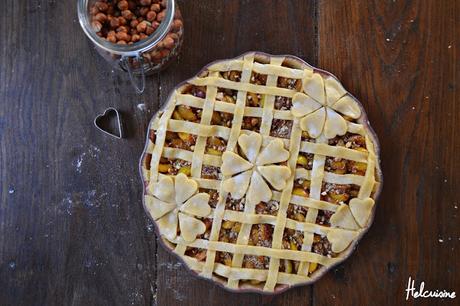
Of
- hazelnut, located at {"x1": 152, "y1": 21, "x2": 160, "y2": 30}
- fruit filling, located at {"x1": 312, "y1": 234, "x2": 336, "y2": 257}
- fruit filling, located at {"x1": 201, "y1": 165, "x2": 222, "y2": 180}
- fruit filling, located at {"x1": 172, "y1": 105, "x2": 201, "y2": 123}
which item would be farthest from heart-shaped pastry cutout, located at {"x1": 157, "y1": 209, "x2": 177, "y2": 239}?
hazelnut, located at {"x1": 152, "y1": 21, "x2": 160, "y2": 30}

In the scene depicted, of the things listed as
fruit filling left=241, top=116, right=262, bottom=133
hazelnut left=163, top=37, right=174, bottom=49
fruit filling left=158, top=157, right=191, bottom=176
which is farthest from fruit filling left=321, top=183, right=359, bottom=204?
hazelnut left=163, top=37, right=174, bottom=49

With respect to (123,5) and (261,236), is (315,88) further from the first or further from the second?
(123,5)

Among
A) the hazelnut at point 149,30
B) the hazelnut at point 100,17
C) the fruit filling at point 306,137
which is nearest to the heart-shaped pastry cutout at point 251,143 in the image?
the fruit filling at point 306,137

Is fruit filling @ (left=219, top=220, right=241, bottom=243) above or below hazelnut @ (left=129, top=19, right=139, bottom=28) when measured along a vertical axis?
below

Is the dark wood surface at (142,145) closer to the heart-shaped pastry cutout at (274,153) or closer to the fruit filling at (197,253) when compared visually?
the fruit filling at (197,253)

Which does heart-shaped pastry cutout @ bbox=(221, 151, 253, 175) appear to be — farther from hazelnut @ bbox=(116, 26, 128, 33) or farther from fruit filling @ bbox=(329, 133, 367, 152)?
hazelnut @ bbox=(116, 26, 128, 33)

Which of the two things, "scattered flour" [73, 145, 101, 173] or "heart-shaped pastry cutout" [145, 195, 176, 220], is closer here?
"heart-shaped pastry cutout" [145, 195, 176, 220]

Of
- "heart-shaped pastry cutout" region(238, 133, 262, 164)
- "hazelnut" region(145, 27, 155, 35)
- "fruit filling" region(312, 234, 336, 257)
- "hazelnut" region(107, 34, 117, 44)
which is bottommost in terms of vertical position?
"fruit filling" region(312, 234, 336, 257)
